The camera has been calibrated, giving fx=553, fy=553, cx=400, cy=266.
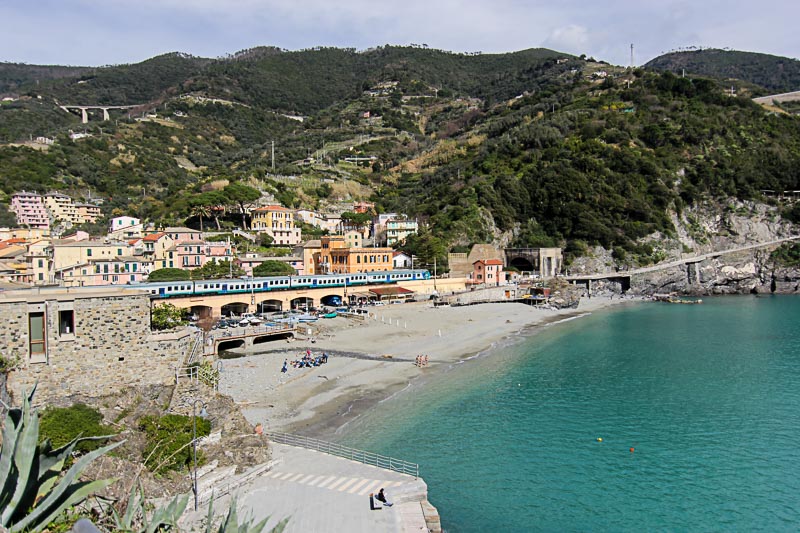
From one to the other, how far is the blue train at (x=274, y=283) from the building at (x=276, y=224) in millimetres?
15678

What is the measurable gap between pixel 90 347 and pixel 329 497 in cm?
610

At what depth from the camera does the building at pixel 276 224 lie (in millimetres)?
60344

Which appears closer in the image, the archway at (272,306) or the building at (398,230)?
the archway at (272,306)

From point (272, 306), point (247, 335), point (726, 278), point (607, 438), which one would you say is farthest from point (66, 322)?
point (726, 278)

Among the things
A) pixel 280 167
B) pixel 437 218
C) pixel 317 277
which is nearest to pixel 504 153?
pixel 437 218

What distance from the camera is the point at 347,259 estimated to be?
5062cm

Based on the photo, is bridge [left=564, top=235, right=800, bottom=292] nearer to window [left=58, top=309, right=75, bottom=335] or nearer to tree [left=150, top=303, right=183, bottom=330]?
tree [left=150, top=303, right=183, bottom=330]

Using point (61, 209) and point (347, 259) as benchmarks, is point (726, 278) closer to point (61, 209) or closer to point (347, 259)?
point (347, 259)

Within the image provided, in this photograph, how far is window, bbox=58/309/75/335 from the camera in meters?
11.7

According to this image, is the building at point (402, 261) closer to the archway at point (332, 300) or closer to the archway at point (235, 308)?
the archway at point (332, 300)

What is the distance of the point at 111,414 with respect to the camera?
11.7 m

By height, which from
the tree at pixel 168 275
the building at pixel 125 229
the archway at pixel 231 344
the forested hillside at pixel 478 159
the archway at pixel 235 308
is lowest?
the archway at pixel 231 344

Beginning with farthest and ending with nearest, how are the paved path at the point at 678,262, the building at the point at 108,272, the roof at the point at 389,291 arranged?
the paved path at the point at 678,262
the roof at the point at 389,291
the building at the point at 108,272

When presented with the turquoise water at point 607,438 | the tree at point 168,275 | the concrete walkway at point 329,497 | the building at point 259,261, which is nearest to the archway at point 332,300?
the building at point 259,261
